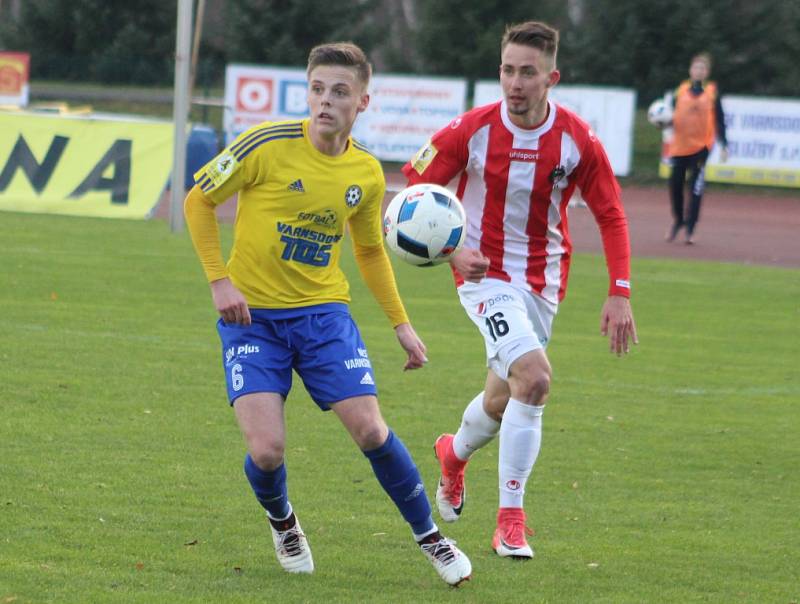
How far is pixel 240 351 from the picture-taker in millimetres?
5020

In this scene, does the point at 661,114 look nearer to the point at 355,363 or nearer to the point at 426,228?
the point at 426,228

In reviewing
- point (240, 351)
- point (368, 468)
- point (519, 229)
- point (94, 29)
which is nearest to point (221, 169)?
point (240, 351)

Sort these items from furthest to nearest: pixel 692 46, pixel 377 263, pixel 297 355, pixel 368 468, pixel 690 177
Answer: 1. pixel 692 46
2. pixel 690 177
3. pixel 368 468
4. pixel 377 263
5. pixel 297 355

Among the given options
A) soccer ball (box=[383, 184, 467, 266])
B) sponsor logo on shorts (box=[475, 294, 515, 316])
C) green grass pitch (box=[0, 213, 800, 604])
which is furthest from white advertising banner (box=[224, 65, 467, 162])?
soccer ball (box=[383, 184, 467, 266])

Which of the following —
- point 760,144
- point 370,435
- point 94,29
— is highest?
point 94,29

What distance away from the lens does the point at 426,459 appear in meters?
7.03

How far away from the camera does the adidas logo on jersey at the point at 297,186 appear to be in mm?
5070

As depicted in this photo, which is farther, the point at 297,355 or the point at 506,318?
the point at 506,318

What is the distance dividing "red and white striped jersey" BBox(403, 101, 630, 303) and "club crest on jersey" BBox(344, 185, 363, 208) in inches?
28.6

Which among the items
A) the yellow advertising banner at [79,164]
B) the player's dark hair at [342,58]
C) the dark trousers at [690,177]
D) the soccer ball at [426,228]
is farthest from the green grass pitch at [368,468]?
the dark trousers at [690,177]

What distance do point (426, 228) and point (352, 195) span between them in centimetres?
35

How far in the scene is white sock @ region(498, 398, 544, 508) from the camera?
18.4 ft

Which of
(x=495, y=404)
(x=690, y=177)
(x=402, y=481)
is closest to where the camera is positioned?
(x=402, y=481)

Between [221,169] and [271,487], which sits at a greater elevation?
[221,169]
